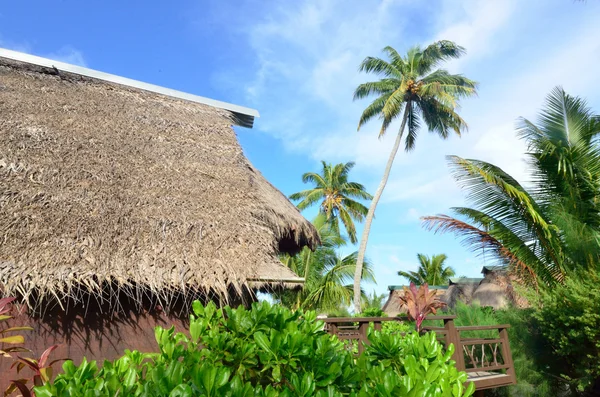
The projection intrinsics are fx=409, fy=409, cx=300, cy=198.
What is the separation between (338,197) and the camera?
20.5 m

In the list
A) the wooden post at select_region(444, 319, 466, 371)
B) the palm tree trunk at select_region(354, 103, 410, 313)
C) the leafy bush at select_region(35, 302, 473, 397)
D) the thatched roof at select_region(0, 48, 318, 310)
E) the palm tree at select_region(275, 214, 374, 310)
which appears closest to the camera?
the leafy bush at select_region(35, 302, 473, 397)

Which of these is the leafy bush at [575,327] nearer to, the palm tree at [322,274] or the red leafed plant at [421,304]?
the red leafed plant at [421,304]

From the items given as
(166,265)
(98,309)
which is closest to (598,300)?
(166,265)

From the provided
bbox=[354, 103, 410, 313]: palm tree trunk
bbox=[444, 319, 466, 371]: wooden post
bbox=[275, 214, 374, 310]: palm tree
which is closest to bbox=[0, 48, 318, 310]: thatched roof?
bbox=[444, 319, 466, 371]: wooden post

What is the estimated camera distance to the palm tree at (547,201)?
25.0 feet

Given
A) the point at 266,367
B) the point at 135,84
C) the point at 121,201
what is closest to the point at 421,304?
the point at 121,201

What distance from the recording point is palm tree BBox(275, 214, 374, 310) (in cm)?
1622

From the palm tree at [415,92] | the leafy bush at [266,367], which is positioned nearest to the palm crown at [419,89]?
the palm tree at [415,92]

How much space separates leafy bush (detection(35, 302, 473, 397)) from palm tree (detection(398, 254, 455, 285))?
22628 mm

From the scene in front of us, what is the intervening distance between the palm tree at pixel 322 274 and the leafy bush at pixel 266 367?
14052 millimetres

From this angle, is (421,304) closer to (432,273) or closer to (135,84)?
(135,84)

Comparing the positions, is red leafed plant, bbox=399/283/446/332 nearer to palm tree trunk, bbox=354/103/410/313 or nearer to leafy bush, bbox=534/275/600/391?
leafy bush, bbox=534/275/600/391

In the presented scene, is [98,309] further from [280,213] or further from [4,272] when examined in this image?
[280,213]

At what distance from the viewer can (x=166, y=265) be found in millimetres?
3801
